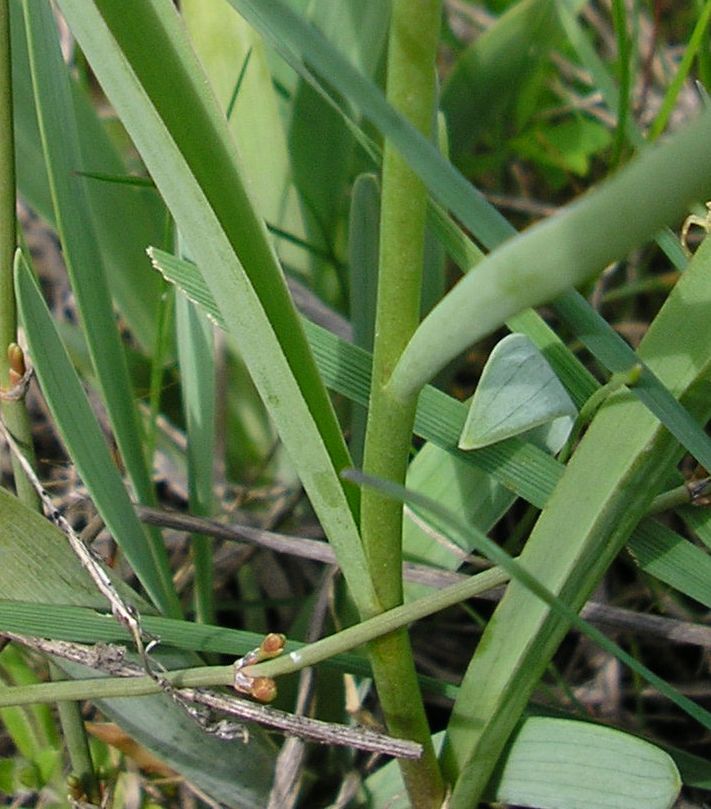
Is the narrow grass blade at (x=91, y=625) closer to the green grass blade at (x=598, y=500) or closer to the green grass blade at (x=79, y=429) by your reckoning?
the green grass blade at (x=79, y=429)

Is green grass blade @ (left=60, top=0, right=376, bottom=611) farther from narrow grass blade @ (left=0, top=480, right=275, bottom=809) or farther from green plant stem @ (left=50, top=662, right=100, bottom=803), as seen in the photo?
green plant stem @ (left=50, top=662, right=100, bottom=803)

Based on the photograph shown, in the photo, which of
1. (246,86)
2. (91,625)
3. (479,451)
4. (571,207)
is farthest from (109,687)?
(246,86)

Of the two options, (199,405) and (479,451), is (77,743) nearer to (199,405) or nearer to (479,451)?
(199,405)

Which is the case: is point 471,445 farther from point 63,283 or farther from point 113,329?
point 63,283

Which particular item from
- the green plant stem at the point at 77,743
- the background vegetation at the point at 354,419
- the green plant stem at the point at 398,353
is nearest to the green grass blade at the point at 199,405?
the background vegetation at the point at 354,419

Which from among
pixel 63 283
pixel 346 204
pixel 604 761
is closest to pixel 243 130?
pixel 346 204
